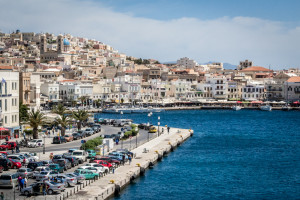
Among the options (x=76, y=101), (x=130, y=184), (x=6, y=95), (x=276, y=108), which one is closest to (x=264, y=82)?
(x=276, y=108)

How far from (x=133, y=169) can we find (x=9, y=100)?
62.3 ft

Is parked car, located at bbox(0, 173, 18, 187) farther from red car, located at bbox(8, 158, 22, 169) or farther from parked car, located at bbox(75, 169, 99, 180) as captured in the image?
red car, located at bbox(8, 158, 22, 169)

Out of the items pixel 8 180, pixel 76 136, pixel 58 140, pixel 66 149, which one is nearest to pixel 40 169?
pixel 8 180

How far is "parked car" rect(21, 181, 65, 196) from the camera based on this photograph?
27.4 metres

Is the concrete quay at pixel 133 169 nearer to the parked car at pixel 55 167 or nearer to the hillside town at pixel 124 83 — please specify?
the parked car at pixel 55 167

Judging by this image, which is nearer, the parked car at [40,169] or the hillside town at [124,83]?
the parked car at [40,169]

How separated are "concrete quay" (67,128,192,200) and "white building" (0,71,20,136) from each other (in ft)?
43.4

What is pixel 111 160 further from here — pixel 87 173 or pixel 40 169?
pixel 40 169

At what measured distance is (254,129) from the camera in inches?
3155

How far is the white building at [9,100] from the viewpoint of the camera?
160 feet

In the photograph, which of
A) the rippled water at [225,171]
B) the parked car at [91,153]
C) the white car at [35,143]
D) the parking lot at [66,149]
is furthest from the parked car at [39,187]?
the white car at [35,143]

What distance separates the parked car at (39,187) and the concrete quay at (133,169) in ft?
3.36

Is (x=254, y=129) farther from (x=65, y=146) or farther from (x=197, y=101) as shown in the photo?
(x=197, y=101)

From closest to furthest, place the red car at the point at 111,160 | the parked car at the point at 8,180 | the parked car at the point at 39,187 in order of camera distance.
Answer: the parked car at the point at 39,187, the parked car at the point at 8,180, the red car at the point at 111,160
